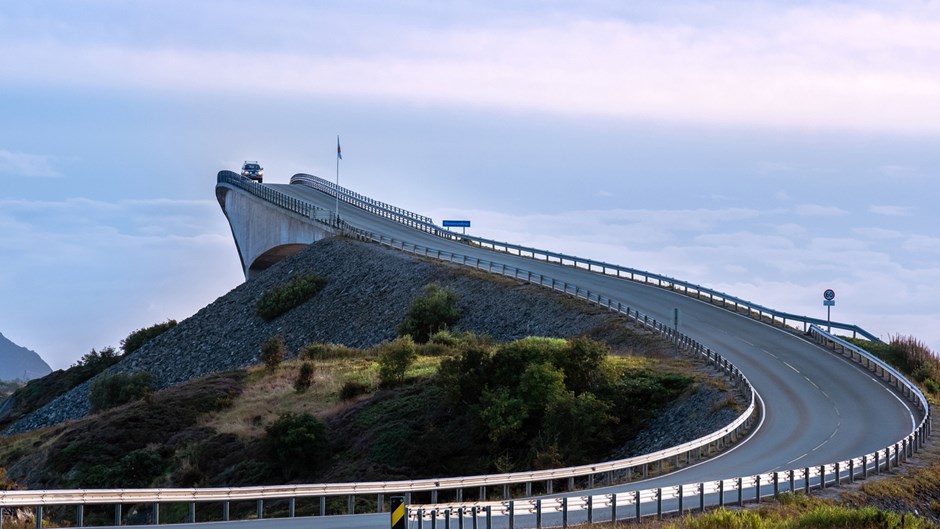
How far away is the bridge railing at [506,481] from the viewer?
24.1 meters

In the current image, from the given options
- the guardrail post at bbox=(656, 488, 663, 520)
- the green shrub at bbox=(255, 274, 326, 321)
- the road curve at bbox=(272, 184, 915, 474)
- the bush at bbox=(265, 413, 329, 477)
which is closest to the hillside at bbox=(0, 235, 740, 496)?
the bush at bbox=(265, 413, 329, 477)

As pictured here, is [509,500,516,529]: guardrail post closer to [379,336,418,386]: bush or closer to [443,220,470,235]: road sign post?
[379,336,418,386]: bush

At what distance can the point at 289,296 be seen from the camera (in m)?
93.6

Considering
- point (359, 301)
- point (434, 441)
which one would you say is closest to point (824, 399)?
point (434, 441)

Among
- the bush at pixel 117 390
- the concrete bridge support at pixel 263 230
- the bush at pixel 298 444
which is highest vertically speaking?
the concrete bridge support at pixel 263 230

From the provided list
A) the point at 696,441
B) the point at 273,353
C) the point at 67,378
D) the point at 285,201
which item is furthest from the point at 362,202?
the point at 696,441

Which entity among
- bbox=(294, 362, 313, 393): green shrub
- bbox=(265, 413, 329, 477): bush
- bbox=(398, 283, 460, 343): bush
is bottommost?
bbox=(265, 413, 329, 477): bush

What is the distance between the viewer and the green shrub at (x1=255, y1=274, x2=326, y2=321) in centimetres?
9275

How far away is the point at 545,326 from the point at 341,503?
29837 mm

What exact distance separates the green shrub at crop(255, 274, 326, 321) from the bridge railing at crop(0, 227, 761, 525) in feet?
104

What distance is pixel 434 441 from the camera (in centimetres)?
4641

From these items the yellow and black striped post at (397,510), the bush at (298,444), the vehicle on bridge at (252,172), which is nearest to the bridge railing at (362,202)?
the vehicle on bridge at (252,172)

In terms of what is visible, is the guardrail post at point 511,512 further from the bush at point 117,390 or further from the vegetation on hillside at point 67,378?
the vegetation on hillside at point 67,378

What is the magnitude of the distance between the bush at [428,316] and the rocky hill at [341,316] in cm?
74
